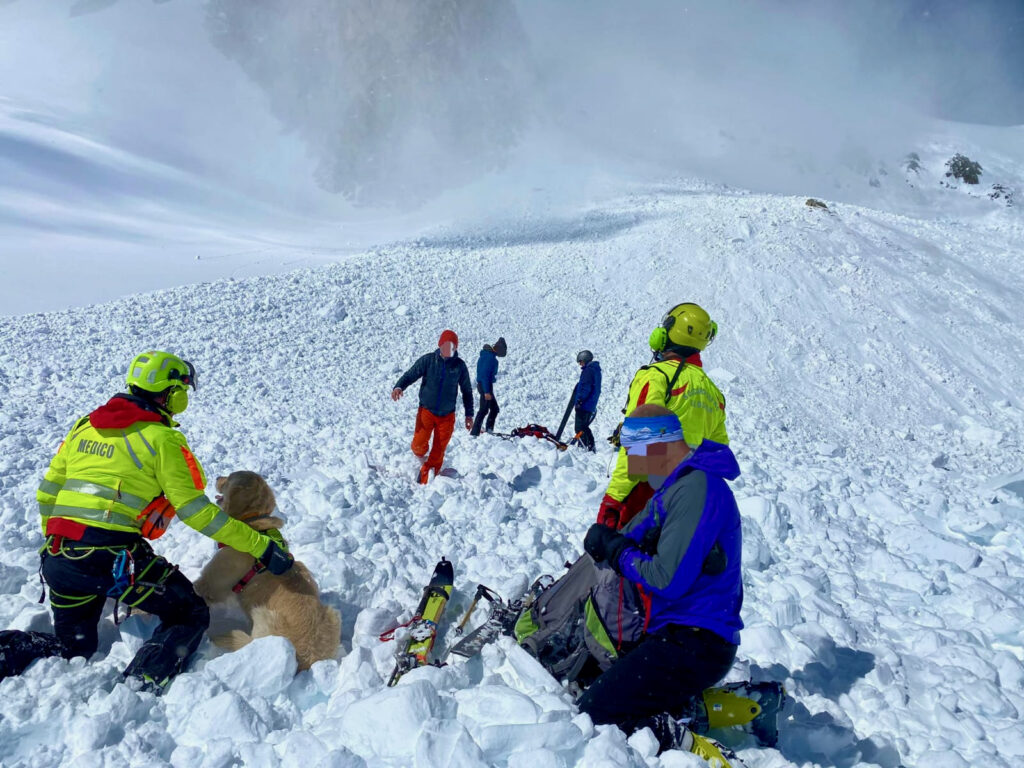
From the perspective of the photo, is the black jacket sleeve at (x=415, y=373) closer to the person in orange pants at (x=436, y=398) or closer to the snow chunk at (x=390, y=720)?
the person in orange pants at (x=436, y=398)

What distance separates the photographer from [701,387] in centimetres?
446

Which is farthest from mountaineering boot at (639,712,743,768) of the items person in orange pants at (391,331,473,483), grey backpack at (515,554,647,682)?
person in orange pants at (391,331,473,483)

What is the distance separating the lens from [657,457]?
11.1 feet

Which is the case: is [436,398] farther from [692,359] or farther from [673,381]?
[673,381]

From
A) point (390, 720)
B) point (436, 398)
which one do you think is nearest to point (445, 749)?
point (390, 720)

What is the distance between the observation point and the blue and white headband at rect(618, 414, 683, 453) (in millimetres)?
3344

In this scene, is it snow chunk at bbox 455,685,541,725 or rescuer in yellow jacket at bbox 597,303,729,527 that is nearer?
snow chunk at bbox 455,685,541,725

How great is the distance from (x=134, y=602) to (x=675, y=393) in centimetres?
353

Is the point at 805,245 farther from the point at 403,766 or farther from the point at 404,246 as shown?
the point at 403,766

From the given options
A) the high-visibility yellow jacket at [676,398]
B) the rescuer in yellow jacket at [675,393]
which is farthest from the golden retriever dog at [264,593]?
the high-visibility yellow jacket at [676,398]

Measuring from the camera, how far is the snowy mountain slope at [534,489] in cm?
309

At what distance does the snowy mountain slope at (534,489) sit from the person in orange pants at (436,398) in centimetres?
47

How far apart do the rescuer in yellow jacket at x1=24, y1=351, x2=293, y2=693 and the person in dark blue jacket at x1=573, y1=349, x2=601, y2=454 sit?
22.7 ft

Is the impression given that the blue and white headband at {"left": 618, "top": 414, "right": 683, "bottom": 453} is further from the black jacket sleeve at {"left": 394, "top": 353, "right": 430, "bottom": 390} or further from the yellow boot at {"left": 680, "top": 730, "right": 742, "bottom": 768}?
the black jacket sleeve at {"left": 394, "top": 353, "right": 430, "bottom": 390}
